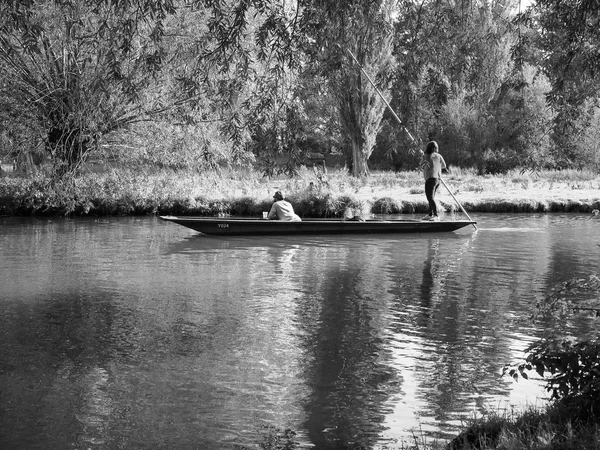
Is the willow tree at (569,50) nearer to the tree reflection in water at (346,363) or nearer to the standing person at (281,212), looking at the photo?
the tree reflection in water at (346,363)

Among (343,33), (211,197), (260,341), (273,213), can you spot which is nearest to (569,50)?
(343,33)

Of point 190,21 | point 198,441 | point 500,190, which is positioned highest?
point 190,21

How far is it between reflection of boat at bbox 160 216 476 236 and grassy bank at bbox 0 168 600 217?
2.54m

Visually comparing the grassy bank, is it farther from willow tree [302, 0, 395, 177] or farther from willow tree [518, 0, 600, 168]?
willow tree [518, 0, 600, 168]

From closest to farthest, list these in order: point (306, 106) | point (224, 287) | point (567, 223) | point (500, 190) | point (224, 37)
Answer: point (224, 37) < point (306, 106) < point (224, 287) < point (567, 223) < point (500, 190)

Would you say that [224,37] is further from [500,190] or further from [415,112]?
[500,190]

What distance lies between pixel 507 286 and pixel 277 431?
663 centimetres

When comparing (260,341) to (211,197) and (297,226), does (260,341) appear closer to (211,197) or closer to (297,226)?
(297,226)

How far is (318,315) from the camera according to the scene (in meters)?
9.82

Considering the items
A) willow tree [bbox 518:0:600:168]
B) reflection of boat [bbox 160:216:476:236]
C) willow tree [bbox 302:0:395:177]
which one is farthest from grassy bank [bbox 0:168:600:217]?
willow tree [bbox 518:0:600:168]

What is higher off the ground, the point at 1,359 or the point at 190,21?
the point at 190,21

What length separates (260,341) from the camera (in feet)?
27.9

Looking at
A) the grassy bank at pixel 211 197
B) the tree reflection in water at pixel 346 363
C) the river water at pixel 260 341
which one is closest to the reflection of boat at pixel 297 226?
the river water at pixel 260 341

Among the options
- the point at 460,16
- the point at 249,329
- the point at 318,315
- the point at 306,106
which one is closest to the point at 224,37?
the point at 306,106
